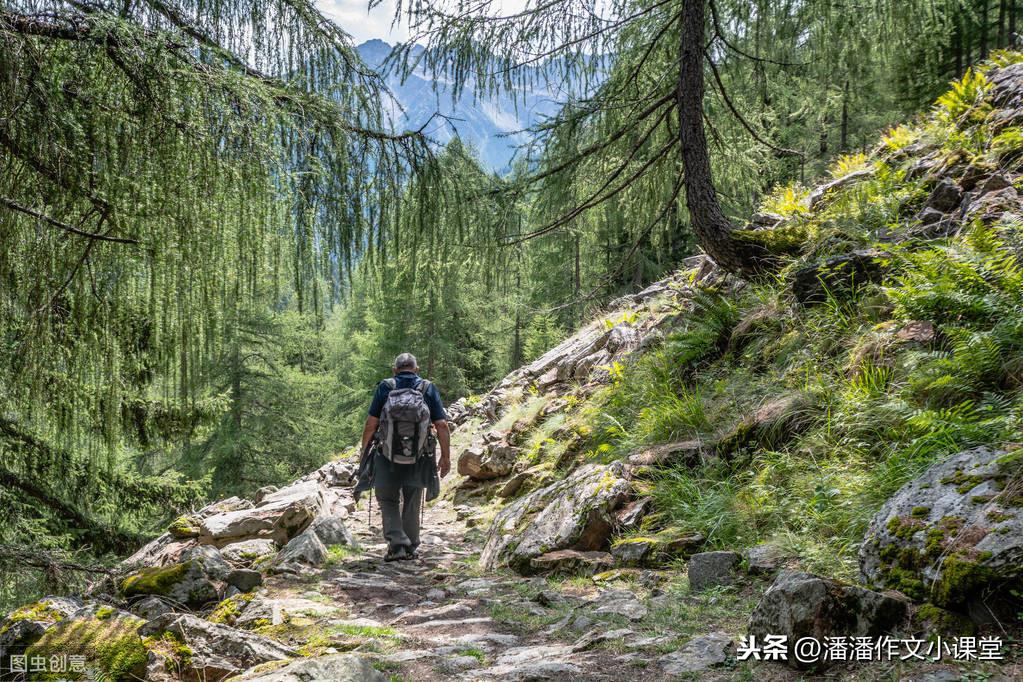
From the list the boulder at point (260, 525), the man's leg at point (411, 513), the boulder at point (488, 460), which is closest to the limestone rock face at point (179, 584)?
the boulder at point (260, 525)

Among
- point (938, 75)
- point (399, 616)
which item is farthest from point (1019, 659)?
point (938, 75)

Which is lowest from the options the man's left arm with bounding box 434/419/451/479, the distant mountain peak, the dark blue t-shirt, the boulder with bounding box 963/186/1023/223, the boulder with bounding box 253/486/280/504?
the boulder with bounding box 253/486/280/504

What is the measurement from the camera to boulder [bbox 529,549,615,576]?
15.6ft

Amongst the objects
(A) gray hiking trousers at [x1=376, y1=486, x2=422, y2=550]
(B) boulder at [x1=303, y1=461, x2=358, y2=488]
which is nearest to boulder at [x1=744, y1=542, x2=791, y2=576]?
(A) gray hiking trousers at [x1=376, y1=486, x2=422, y2=550]

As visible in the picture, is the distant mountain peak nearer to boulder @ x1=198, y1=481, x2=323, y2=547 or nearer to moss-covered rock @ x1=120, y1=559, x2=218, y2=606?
moss-covered rock @ x1=120, y1=559, x2=218, y2=606

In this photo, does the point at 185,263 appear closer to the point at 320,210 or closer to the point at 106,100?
the point at 106,100

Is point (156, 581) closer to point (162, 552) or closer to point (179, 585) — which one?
point (179, 585)

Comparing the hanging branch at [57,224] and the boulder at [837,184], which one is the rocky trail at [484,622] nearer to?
the hanging branch at [57,224]

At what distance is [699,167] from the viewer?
6184 mm

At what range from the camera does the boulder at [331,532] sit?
6566 mm

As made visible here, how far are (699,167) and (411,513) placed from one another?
441 cm

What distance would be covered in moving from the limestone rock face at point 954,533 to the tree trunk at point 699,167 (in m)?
3.79

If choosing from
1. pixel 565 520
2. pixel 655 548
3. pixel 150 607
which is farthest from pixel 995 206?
pixel 150 607

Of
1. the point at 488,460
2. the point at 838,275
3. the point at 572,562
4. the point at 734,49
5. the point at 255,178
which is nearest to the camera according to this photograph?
the point at 255,178
